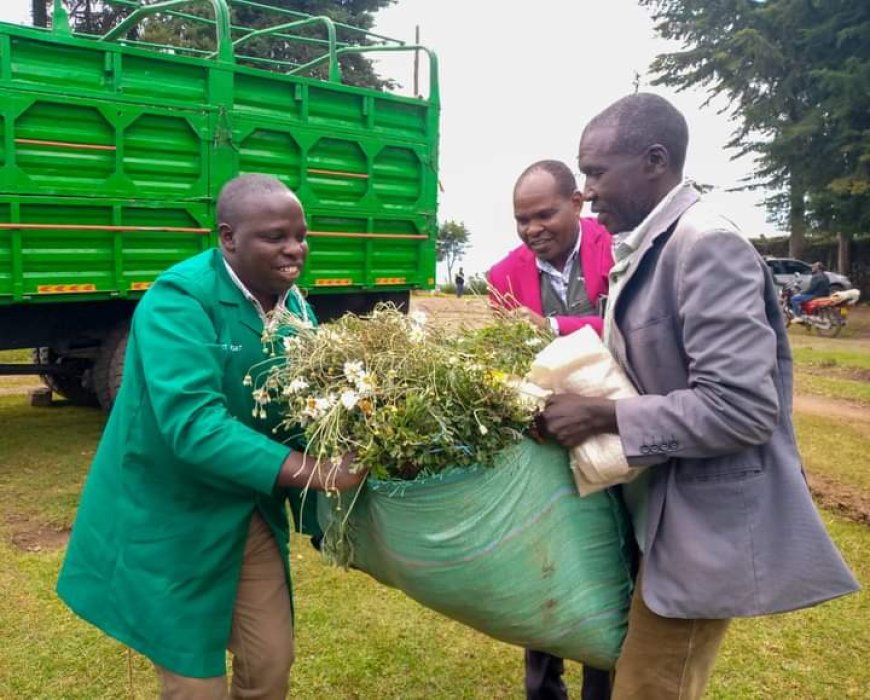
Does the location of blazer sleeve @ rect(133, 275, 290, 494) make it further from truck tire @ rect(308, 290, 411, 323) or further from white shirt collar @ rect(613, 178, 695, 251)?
truck tire @ rect(308, 290, 411, 323)

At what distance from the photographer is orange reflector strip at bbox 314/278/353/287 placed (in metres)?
7.00

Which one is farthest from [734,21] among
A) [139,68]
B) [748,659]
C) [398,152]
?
[748,659]

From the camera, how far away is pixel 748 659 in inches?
133

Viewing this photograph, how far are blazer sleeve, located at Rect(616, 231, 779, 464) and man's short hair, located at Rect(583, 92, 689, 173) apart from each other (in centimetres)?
29

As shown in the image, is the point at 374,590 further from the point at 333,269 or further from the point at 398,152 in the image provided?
the point at 398,152

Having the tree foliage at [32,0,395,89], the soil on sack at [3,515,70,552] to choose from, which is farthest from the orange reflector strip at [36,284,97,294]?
the tree foliage at [32,0,395,89]

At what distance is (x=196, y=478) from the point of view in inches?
82.7

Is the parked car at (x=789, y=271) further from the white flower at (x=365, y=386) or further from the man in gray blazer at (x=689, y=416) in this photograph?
the white flower at (x=365, y=386)

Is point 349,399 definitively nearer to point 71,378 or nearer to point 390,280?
point 390,280

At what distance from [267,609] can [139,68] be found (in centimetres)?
472

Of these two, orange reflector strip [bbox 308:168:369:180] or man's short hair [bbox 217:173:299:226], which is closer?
man's short hair [bbox 217:173:299:226]

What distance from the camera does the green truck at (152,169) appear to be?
5.43 meters

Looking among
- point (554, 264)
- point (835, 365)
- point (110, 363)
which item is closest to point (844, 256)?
point (835, 365)

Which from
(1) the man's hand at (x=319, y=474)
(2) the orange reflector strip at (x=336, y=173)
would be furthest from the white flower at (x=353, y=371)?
(2) the orange reflector strip at (x=336, y=173)
